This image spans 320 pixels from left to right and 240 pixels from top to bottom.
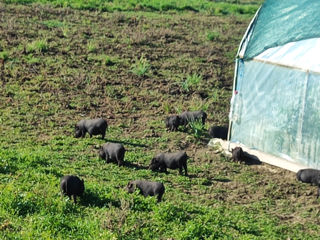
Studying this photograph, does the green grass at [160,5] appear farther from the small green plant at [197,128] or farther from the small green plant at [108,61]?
the small green plant at [197,128]

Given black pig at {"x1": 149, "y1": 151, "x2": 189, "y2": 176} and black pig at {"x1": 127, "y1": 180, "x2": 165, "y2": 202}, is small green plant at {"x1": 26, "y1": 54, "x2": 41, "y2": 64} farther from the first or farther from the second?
black pig at {"x1": 127, "y1": 180, "x2": 165, "y2": 202}

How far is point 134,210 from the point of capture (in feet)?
33.5

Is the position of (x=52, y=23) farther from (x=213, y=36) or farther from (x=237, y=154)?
(x=237, y=154)

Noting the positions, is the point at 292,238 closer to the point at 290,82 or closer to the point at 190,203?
the point at 190,203

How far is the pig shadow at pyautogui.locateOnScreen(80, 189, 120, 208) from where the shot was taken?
412 inches

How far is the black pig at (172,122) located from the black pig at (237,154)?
6.27ft

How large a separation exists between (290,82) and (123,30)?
40.1 feet

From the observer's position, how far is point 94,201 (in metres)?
10.6

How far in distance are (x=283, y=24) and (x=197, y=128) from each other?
129 inches

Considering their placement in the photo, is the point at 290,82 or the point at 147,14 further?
the point at 147,14

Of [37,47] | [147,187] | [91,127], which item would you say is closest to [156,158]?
[147,187]

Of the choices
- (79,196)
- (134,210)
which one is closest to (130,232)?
(134,210)

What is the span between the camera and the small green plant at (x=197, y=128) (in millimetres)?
15445

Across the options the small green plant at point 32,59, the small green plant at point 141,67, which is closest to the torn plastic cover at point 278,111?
the small green plant at point 141,67
